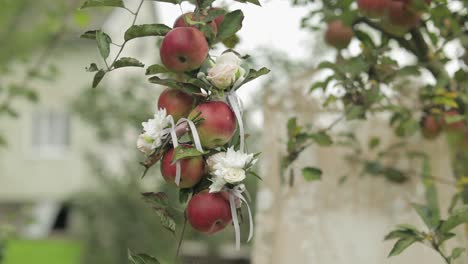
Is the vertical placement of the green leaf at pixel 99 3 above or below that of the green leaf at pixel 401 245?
above

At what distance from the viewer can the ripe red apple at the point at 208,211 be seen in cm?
59

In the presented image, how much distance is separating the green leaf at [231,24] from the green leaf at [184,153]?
15 cm

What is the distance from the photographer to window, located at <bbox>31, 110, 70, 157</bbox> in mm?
9164

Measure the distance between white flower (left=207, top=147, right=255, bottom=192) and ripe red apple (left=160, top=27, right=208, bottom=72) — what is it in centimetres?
10

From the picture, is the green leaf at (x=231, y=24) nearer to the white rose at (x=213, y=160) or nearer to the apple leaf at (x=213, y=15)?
the apple leaf at (x=213, y=15)

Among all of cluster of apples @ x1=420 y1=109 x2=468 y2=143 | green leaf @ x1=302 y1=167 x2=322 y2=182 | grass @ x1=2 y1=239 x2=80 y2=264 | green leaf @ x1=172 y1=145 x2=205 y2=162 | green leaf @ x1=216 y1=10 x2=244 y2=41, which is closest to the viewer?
green leaf @ x1=172 y1=145 x2=205 y2=162

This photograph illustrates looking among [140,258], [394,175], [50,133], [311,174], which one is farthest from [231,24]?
[50,133]

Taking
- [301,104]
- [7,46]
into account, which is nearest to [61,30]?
[301,104]

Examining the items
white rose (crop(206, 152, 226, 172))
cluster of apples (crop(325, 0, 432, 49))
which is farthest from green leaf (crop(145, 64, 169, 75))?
cluster of apples (crop(325, 0, 432, 49))

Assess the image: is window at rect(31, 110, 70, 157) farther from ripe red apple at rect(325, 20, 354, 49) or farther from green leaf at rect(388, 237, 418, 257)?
green leaf at rect(388, 237, 418, 257)

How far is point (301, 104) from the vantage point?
1523mm

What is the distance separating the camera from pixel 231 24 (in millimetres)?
663

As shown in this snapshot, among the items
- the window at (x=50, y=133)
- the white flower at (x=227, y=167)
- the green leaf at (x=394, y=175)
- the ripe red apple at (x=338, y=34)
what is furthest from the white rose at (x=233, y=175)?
the window at (x=50, y=133)

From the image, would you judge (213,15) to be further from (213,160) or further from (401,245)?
(401,245)
